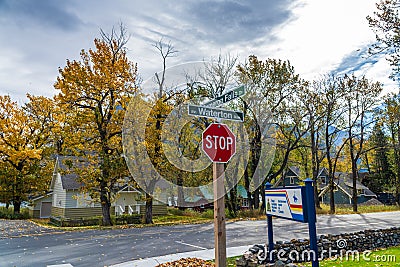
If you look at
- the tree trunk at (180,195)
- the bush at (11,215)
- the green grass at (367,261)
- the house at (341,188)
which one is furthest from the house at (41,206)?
the house at (341,188)

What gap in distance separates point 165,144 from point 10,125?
2497cm

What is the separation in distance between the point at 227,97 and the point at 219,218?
185 cm

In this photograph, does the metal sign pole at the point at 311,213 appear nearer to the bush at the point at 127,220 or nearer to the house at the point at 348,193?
the bush at the point at 127,220

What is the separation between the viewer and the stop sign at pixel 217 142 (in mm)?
4686

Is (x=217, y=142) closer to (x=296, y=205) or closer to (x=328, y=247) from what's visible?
(x=296, y=205)

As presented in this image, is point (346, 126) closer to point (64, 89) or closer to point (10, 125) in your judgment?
point (64, 89)

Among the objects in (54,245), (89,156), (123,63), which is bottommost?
(54,245)

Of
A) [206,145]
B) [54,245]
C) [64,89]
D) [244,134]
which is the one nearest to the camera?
[206,145]

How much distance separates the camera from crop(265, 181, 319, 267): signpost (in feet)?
15.9

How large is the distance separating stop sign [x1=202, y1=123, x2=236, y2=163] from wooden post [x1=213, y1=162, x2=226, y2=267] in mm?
148

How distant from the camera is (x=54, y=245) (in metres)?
10.7

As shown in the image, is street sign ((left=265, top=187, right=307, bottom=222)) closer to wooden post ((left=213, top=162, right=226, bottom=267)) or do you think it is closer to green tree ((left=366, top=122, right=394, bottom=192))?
wooden post ((left=213, top=162, right=226, bottom=267))

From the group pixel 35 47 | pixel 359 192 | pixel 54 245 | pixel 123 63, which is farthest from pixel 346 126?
pixel 35 47

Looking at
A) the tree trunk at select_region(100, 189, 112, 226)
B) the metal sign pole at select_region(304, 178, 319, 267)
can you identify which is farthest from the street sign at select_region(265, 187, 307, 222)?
the tree trunk at select_region(100, 189, 112, 226)
